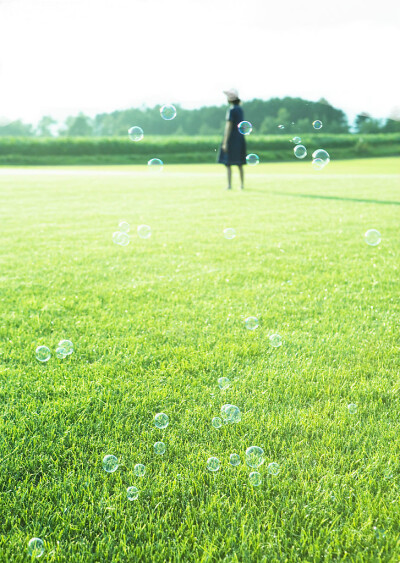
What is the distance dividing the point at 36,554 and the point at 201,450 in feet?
2.54

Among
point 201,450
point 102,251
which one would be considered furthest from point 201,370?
point 102,251

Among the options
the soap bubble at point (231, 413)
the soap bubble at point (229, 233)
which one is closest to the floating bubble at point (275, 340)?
the soap bubble at point (231, 413)

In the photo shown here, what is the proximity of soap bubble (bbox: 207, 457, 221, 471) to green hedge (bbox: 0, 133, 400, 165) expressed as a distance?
3815cm

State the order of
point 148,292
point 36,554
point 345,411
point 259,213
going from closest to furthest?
point 36,554 < point 345,411 < point 148,292 < point 259,213

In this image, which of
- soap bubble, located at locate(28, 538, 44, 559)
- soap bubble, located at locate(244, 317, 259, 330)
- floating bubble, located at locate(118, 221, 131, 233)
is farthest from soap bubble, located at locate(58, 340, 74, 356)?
floating bubble, located at locate(118, 221, 131, 233)

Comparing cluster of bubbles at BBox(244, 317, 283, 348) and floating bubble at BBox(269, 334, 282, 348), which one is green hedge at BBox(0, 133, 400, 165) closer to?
cluster of bubbles at BBox(244, 317, 283, 348)

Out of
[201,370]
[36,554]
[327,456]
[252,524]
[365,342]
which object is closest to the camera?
[36,554]

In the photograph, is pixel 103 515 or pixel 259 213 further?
pixel 259 213

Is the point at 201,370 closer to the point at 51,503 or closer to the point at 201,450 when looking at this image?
the point at 201,450

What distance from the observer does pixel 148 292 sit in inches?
173

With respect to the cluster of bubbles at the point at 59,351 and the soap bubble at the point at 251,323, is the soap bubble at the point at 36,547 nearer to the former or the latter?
the cluster of bubbles at the point at 59,351

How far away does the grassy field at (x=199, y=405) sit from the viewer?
1.73 metres

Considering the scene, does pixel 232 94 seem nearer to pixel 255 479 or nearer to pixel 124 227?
pixel 124 227

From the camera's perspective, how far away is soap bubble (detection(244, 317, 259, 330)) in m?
3.51
